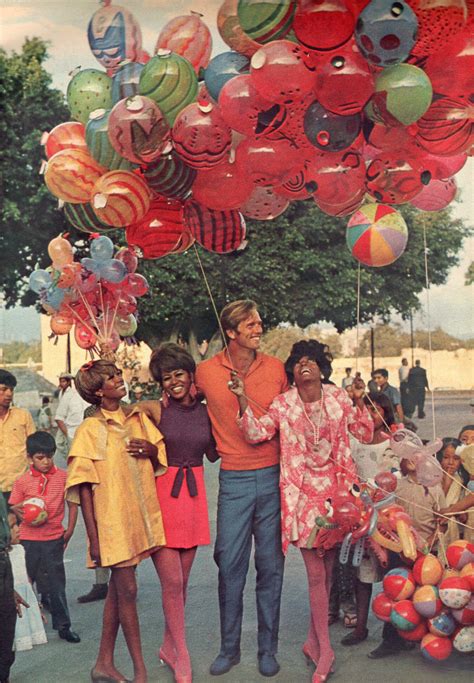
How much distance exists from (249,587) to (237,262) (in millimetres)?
13341

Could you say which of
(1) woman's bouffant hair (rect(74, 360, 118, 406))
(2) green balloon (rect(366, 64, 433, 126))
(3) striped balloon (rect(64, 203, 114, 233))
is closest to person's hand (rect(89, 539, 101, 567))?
(1) woman's bouffant hair (rect(74, 360, 118, 406))

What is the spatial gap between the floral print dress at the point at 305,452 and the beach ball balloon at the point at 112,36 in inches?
73.0

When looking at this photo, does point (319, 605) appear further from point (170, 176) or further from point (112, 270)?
point (112, 270)

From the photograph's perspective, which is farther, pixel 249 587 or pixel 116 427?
pixel 249 587

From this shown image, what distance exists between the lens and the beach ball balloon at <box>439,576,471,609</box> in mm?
4414

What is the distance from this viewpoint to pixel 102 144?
16.1ft

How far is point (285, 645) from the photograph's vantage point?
5.00m

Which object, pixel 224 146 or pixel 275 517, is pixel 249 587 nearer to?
pixel 275 517

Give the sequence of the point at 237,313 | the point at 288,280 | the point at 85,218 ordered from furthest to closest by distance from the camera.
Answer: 1. the point at 288,280
2. the point at 85,218
3. the point at 237,313

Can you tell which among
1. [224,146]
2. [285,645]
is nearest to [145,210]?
[224,146]

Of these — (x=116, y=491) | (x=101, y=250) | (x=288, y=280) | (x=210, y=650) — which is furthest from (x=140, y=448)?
(x=288, y=280)

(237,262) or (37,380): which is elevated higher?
(237,262)

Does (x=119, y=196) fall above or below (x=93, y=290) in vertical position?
above

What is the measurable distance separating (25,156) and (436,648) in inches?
526
